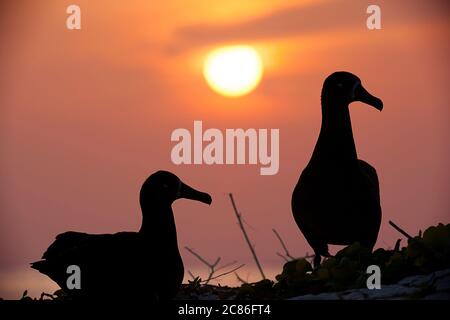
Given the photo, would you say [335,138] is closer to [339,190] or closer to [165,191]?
[339,190]

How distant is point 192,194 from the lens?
4887mm

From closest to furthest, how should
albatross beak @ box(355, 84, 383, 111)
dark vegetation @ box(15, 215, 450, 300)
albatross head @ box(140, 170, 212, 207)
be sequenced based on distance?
1. dark vegetation @ box(15, 215, 450, 300)
2. albatross head @ box(140, 170, 212, 207)
3. albatross beak @ box(355, 84, 383, 111)

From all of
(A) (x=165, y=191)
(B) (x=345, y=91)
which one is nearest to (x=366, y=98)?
(B) (x=345, y=91)

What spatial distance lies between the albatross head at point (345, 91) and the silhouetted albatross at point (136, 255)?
1100mm

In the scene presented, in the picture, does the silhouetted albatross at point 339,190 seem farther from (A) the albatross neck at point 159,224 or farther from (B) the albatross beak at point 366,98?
(A) the albatross neck at point 159,224

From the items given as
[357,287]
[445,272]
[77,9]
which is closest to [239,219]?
[357,287]

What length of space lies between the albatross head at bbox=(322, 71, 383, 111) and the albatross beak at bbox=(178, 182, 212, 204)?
108 centimetres

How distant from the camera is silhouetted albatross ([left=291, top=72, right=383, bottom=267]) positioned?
5.23 meters

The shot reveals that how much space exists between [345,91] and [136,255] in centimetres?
163

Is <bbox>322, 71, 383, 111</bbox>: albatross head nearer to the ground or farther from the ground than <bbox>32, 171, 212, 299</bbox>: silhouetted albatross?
farther from the ground

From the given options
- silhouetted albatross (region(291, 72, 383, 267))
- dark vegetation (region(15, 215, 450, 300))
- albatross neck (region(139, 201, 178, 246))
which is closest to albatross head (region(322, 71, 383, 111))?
silhouetted albatross (region(291, 72, 383, 267))

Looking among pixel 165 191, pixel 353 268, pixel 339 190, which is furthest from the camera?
pixel 339 190

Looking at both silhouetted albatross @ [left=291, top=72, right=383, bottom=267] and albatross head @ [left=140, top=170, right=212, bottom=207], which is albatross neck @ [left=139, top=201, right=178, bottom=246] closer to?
albatross head @ [left=140, top=170, right=212, bottom=207]
